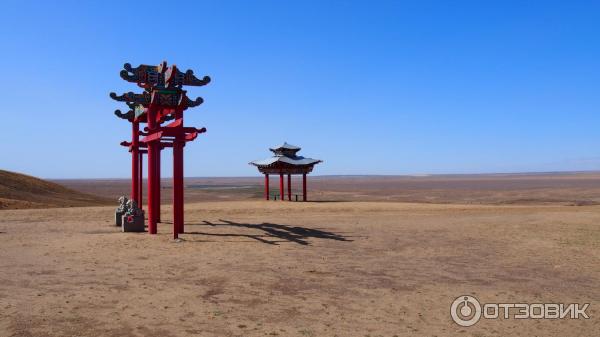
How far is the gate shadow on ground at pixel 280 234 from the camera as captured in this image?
1380 cm

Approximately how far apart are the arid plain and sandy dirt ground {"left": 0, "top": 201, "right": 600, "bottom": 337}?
0.11 feet

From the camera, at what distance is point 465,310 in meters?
7.00

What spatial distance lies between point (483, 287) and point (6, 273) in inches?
357

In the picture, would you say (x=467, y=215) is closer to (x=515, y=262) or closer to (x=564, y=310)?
(x=515, y=262)

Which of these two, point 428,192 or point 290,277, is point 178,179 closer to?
point 290,277

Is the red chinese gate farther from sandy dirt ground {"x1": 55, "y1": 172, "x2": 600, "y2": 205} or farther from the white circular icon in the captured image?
sandy dirt ground {"x1": 55, "y1": 172, "x2": 600, "y2": 205}

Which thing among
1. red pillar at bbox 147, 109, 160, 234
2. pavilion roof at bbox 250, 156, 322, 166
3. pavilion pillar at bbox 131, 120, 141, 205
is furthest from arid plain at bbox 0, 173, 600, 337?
pavilion roof at bbox 250, 156, 322, 166

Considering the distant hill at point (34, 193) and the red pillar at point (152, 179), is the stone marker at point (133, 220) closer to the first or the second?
the red pillar at point (152, 179)

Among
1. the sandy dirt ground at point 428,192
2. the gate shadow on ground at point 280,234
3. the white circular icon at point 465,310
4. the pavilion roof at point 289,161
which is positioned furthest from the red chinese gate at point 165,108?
the sandy dirt ground at point 428,192

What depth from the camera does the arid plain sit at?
6234mm

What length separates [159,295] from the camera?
24.5 ft

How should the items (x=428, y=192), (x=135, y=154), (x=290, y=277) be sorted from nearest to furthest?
(x=290, y=277)
(x=135, y=154)
(x=428, y=192)

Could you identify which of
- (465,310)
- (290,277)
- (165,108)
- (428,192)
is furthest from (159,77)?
(428,192)

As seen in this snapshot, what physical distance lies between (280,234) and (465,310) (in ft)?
28.1
